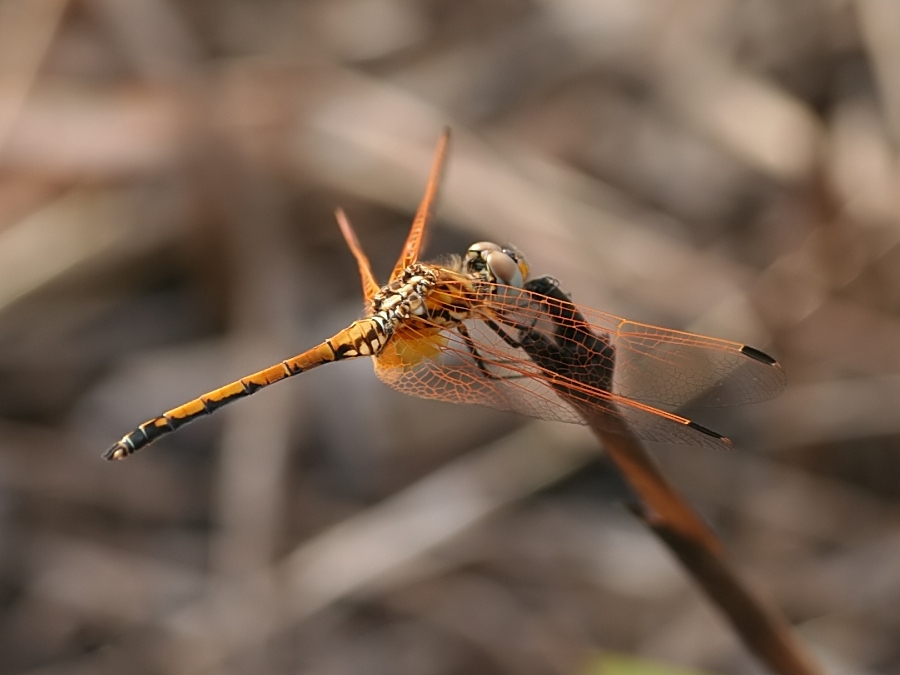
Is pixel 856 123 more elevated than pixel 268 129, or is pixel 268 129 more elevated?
pixel 268 129

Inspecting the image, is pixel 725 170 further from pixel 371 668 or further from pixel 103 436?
pixel 103 436

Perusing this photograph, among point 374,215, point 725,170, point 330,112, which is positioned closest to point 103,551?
point 374,215

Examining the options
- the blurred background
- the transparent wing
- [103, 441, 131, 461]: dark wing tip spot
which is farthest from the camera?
the blurred background

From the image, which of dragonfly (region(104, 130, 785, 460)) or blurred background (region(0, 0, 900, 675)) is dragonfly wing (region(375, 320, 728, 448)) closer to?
dragonfly (region(104, 130, 785, 460))

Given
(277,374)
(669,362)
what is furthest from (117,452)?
(669,362)

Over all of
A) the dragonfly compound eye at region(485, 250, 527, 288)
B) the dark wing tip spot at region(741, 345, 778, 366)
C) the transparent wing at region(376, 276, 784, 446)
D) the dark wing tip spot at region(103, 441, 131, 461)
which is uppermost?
the dark wing tip spot at region(103, 441, 131, 461)

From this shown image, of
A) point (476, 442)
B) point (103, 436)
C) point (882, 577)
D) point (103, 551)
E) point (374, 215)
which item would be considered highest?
point (374, 215)

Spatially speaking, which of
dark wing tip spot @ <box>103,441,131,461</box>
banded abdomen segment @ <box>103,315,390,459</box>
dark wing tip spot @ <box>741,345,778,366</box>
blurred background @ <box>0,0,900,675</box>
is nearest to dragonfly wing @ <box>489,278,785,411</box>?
dark wing tip spot @ <box>741,345,778,366</box>
